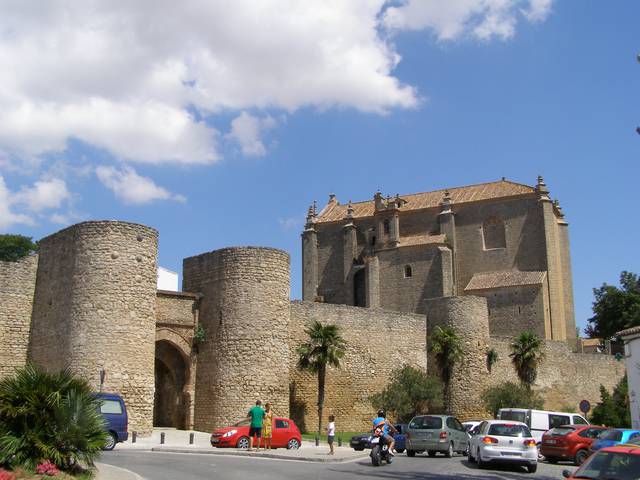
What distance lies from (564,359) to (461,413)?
44.2ft

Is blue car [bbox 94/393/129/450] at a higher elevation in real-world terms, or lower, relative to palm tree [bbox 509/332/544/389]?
lower

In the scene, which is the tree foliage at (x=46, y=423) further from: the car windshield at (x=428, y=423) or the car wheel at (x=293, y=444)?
the car windshield at (x=428, y=423)

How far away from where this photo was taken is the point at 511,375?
47781 millimetres

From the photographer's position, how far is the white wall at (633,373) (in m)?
33.3

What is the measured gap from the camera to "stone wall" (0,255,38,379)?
2883 centimetres

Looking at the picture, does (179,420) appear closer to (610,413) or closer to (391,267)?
(610,413)

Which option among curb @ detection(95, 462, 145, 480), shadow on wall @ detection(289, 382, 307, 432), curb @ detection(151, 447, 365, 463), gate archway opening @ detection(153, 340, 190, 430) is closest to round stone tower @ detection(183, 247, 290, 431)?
gate archway opening @ detection(153, 340, 190, 430)

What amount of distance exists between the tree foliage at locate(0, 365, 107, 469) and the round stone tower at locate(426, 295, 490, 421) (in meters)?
31.0

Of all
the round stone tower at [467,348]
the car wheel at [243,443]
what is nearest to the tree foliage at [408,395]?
the round stone tower at [467,348]

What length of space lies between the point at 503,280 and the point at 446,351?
62.6ft

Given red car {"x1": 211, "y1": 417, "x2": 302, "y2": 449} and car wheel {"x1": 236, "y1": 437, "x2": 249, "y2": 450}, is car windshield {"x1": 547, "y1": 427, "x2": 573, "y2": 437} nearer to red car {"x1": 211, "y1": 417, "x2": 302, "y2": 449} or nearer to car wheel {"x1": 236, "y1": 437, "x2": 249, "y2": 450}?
red car {"x1": 211, "y1": 417, "x2": 302, "y2": 449}

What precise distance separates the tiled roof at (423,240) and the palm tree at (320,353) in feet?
97.3

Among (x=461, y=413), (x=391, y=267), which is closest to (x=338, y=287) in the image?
(x=391, y=267)

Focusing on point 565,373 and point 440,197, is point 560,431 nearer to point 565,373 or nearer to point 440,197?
point 565,373
